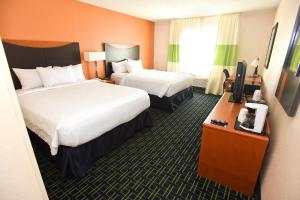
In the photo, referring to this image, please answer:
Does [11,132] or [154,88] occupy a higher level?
[11,132]

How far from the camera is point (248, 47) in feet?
14.1

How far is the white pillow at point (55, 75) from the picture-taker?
2.79 meters

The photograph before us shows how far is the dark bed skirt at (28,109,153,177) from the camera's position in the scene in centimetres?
168

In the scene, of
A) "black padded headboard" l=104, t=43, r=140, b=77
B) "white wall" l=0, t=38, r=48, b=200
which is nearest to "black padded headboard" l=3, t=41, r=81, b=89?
"black padded headboard" l=104, t=43, r=140, b=77

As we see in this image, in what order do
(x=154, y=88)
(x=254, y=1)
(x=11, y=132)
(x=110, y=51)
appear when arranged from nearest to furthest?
(x=11, y=132) < (x=254, y=1) < (x=154, y=88) < (x=110, y=51)

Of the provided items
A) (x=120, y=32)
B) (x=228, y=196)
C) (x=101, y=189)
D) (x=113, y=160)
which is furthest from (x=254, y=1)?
(x=101, y=189)

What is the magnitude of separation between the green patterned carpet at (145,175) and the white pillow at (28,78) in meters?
1.22

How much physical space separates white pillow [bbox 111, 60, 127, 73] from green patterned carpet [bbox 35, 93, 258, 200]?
2281 mm

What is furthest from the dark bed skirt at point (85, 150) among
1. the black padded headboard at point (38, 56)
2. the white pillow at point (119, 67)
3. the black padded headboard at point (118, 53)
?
the black padded headboard at point (118, 53)

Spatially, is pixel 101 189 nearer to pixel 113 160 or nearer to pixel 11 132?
pixel 113 160

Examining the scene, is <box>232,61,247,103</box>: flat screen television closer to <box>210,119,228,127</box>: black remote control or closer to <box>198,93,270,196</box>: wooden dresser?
<box>198,93,270,196</box>: wooden dresser

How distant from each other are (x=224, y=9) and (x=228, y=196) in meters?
4.04

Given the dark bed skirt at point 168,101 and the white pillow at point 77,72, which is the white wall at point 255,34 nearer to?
the dark bed skirt at point 168,101

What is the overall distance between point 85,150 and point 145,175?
0.74 metres
